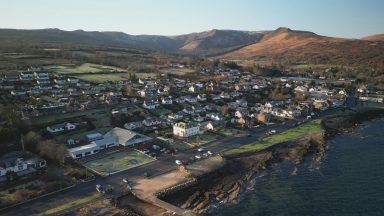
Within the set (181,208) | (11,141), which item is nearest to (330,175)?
(181,208)

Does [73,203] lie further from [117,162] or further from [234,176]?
[234,176]

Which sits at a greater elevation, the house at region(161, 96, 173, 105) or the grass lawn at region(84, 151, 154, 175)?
the house at region(161, 96, 173, 105)

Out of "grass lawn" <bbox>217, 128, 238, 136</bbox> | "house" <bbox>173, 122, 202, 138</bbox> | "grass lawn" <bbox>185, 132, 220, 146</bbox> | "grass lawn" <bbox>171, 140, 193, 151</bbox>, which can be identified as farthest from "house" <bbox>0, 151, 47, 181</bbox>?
"grass lawn" <bbox>217, 128, 238, 136</bbox>

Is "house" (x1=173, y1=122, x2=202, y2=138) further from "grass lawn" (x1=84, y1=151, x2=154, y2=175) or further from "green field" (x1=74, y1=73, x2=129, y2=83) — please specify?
"green field" (x1=74, y1=73, x2=129, y2=83)

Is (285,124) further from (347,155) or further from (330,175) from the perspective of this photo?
(330,175)

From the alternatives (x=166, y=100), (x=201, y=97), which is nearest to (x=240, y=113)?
(x=201, y=97)

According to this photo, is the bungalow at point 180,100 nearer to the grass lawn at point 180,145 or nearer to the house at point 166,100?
the house at point 166,100
